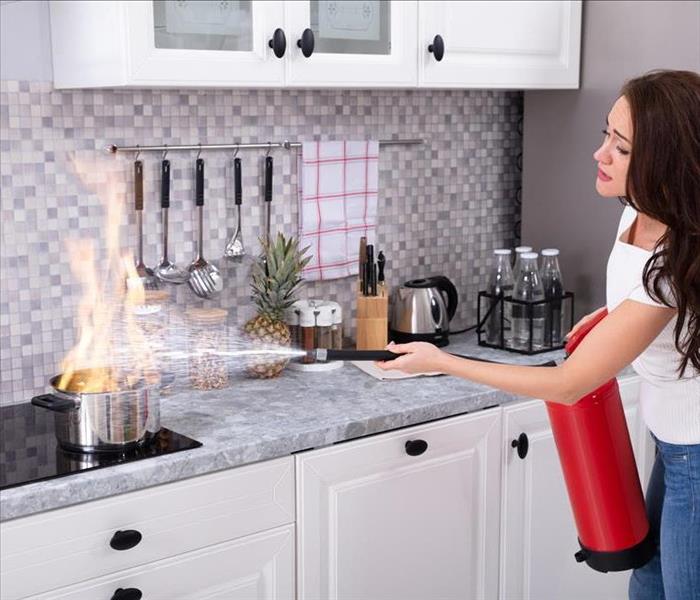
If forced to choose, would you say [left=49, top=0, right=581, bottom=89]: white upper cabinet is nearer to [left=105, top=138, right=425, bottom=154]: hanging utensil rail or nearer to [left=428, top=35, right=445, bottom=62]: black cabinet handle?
[left=428, top=35, right=445, bottom=62]: black cabinet handle

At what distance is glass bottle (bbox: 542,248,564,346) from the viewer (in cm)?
293

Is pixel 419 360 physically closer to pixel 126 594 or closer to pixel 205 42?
pixel 126 594

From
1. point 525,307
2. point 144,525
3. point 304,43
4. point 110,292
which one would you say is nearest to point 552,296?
point 525,307

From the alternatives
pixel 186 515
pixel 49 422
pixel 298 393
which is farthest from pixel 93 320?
pixel 186 515

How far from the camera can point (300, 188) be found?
2.84 m

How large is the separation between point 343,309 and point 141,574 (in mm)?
1169

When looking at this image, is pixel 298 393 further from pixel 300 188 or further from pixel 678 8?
pixel 678 8

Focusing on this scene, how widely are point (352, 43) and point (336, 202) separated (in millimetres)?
536

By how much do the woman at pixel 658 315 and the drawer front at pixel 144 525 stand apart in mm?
347

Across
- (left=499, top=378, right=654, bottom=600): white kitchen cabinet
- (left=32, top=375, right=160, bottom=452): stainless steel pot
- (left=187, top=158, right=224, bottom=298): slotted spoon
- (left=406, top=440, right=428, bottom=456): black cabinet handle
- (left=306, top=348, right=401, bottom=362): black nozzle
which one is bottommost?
(left=499, top=378, right=654, bottom=600): white kitchen cabinet

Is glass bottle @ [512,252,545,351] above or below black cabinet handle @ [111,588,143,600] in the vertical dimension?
above

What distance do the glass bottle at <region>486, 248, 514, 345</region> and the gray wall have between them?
0.23 meters

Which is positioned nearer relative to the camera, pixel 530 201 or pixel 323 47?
pixel 323 47

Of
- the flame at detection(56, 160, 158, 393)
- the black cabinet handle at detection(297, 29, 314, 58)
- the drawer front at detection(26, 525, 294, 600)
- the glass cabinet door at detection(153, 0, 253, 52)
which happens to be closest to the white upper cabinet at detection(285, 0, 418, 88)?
the black cabinet handle at detection(297, 29, 314, 58)
